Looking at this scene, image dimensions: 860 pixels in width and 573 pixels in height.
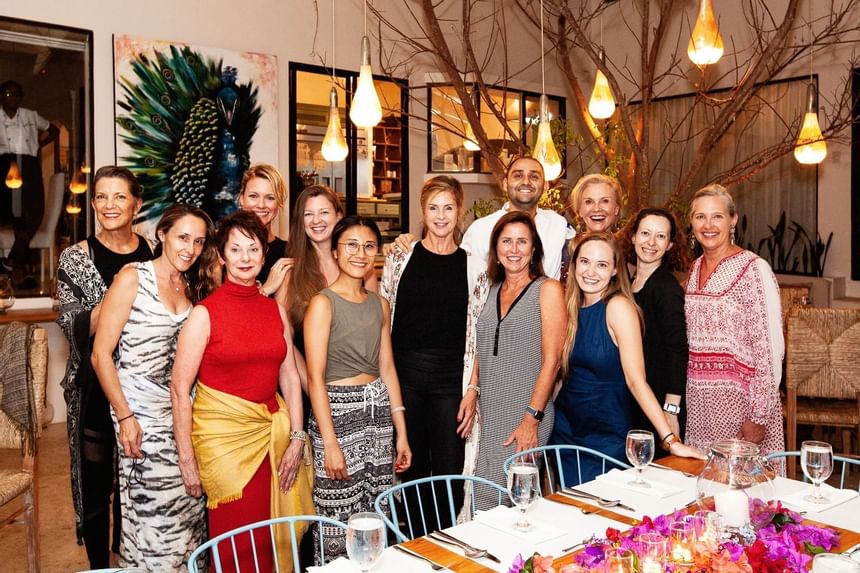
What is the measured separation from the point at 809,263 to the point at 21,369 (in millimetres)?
7434

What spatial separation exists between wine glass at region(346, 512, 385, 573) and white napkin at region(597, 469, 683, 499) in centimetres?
96

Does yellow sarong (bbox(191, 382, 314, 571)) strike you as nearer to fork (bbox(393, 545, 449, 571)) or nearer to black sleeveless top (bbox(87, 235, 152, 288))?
black sleeveless top (bbox(87, 235, 152, 288))

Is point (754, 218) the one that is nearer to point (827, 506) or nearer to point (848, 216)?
point (848, 216)

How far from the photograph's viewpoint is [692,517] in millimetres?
1700

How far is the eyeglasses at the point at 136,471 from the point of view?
109 inches

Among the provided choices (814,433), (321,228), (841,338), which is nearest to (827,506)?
(321,228)

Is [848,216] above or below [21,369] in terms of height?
above

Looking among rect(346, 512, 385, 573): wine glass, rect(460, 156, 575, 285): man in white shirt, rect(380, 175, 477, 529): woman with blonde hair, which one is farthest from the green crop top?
rect(346, 512, 385, 573): wine glass

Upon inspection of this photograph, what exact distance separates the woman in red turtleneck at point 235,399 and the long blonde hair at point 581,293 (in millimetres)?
1092

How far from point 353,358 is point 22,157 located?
170 inches

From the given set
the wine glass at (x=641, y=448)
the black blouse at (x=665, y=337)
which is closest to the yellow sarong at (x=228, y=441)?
the wine glass at (x=641, y=448)

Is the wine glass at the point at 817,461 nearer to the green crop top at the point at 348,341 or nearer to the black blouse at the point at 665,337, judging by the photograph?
Result: the black blouse at the point at 665,337

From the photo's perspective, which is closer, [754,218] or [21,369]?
[21,369]

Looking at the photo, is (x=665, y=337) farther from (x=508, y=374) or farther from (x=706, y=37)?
(x=706, y=37)
